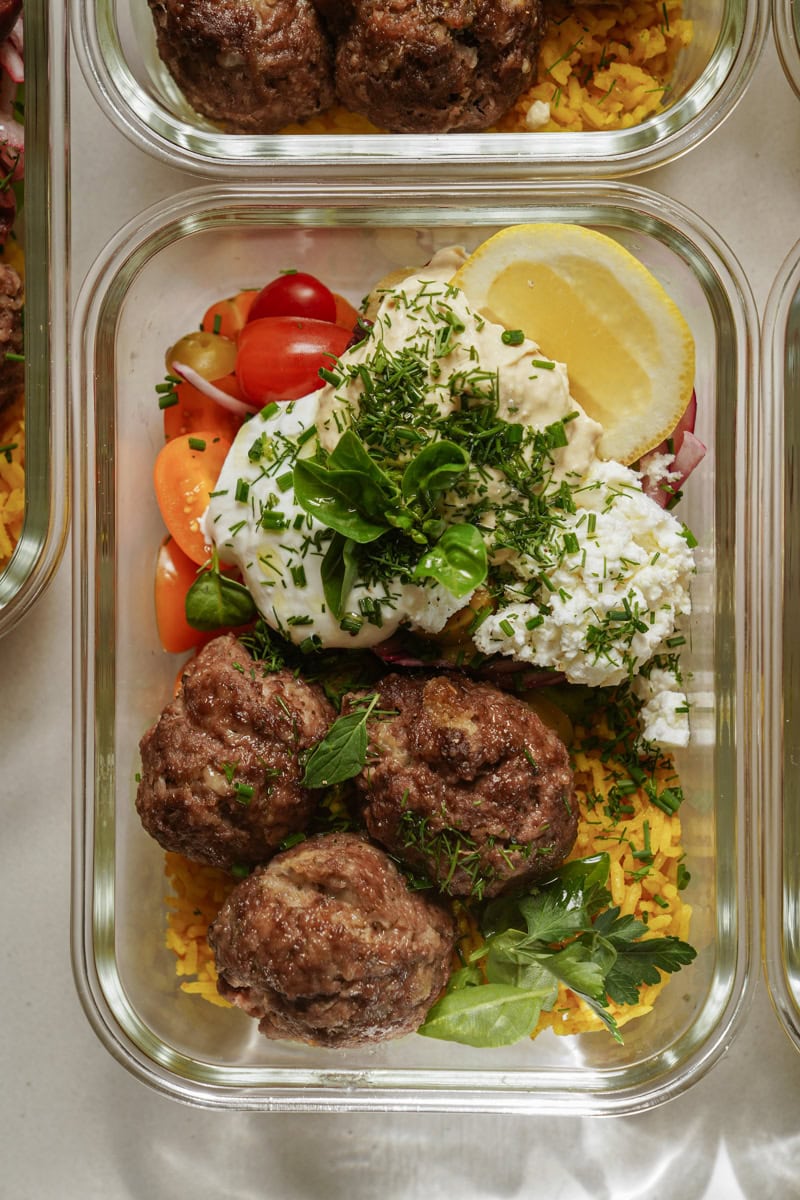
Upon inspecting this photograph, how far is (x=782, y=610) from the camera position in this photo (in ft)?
7.55

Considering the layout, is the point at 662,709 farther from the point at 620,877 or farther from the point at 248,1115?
the point at 248,1115

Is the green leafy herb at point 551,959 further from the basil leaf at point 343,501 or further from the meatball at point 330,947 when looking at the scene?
the basil leaf at point 343,501

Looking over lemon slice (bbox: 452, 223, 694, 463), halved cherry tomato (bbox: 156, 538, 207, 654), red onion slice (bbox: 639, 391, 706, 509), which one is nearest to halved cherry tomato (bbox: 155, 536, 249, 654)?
halved cherry tomato (bbox: 156, 538, 207, 654)

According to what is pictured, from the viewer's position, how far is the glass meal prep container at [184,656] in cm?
227

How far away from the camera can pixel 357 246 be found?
7.79 feet

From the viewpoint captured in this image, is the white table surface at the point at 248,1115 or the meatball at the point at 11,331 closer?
the meatball at the point at 11,331

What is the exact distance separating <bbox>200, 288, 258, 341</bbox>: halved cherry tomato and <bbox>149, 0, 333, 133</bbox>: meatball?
0.39m

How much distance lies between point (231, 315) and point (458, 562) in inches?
33.2

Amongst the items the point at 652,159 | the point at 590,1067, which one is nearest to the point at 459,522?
the point at 652,159

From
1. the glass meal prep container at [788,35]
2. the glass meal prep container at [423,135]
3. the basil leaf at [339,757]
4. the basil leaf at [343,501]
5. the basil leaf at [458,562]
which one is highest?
the glass meal prep container at [788,35]

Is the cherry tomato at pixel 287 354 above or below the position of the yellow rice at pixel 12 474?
above

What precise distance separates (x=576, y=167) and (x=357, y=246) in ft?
1.57

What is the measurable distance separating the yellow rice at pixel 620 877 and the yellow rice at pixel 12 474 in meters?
0.94

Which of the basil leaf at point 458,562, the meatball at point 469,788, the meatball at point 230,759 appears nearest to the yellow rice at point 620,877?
the meatball at point 469,788
